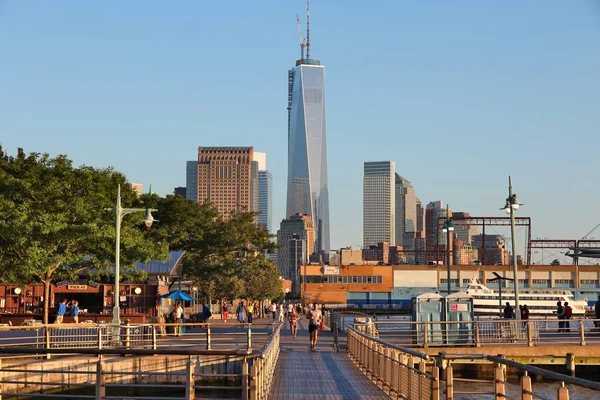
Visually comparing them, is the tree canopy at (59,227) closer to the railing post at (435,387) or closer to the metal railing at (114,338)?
the metal railing at (114,338)

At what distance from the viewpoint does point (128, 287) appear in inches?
2365

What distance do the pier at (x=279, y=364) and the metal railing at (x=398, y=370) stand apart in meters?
0.03

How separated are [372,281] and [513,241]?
134 m

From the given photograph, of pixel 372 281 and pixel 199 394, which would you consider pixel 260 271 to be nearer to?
pixel 372 281

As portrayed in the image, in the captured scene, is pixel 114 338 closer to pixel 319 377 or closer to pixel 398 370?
pixel 319 377

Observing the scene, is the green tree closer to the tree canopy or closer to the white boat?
the tree canopy

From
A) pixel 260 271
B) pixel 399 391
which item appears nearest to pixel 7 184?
pixel 399 391

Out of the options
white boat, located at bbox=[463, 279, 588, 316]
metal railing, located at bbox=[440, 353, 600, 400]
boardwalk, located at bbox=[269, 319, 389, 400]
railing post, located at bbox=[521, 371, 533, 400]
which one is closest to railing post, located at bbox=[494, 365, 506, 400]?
metal railing, located at bbox=[440, 353, 600, 400]

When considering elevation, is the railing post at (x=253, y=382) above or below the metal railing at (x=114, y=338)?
above

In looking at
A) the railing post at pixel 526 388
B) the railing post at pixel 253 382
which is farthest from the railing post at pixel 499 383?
the railing post at pixel 253 382

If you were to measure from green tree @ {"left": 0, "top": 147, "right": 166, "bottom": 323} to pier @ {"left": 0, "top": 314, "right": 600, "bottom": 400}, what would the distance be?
19.8 ft

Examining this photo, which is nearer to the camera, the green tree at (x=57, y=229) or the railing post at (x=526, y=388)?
the railing post at (x=526, y=388)

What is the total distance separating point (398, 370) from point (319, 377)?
7.60 m

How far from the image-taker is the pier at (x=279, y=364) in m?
19.2
